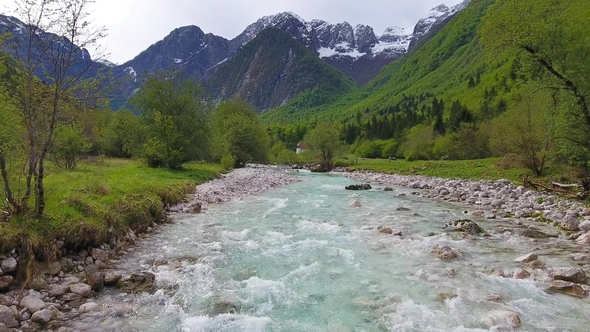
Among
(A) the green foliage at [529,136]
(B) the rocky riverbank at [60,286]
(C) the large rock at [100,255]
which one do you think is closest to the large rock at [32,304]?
(B) the rocky riverbank at [60,286]

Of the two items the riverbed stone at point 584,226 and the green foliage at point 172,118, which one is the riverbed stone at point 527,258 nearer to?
the riverbed stone at point 584,226

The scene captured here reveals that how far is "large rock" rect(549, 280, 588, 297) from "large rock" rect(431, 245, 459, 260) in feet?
9.65

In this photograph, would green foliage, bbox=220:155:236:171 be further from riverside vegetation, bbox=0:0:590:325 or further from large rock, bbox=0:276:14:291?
large rock, bbox=0:276:14:291

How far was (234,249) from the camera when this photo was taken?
1272 centimetres

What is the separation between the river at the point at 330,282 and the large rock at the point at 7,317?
122cm

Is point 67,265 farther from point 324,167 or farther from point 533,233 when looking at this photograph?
point 324,167

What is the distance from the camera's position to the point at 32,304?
743cm

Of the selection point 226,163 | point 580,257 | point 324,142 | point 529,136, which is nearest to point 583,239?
point 580,257

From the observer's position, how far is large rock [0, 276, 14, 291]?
25.4 ft

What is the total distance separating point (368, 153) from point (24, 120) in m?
99.6

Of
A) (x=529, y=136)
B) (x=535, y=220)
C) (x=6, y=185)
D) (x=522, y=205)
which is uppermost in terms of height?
(x=529, y=136)

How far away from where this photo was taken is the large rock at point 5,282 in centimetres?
775

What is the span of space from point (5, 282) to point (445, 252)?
12.4 metres

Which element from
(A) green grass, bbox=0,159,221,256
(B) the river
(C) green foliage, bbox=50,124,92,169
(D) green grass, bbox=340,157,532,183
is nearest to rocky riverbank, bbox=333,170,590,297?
(B) the river
